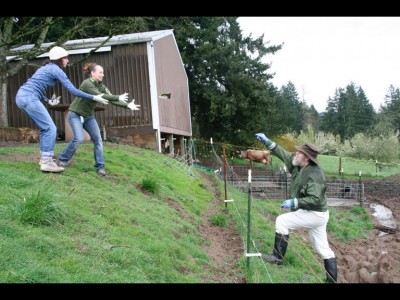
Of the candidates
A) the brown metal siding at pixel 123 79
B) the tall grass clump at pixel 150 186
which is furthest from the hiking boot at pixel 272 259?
the brown metal siding at pixel 123 79

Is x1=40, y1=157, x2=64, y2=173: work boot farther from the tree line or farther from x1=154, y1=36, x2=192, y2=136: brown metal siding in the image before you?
the tree line

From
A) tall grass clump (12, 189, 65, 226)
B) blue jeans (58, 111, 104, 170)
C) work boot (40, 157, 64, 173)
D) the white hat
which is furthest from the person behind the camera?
blue jeans (58, 111, 104, 170)

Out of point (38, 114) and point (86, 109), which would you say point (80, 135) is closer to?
point (86, 109)

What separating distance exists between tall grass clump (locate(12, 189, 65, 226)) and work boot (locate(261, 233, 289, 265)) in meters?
3.11

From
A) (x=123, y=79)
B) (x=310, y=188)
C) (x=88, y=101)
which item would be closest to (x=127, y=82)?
(x=123, y=79)

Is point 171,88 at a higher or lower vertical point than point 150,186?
higher


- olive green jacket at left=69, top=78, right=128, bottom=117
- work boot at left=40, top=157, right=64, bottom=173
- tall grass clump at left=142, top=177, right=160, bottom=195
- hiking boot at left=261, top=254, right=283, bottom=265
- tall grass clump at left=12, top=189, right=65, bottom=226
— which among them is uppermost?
olive green jacket at left=69, top=78, right=128, bottom=117

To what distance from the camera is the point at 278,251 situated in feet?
19.9

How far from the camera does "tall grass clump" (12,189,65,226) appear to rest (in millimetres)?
4359

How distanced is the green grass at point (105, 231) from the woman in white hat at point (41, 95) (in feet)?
1.71

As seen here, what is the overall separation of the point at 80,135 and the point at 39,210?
2543mm

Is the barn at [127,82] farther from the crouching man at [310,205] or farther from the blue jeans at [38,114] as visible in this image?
the crouching man at [310,205]

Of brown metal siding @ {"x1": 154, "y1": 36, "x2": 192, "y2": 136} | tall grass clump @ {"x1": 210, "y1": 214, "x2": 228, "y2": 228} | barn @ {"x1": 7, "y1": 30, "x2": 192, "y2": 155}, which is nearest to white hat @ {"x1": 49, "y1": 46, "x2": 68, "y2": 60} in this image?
tall grass clump @ {"x1": 210, "y1": 214, "x2": 228, "y2": 228}
